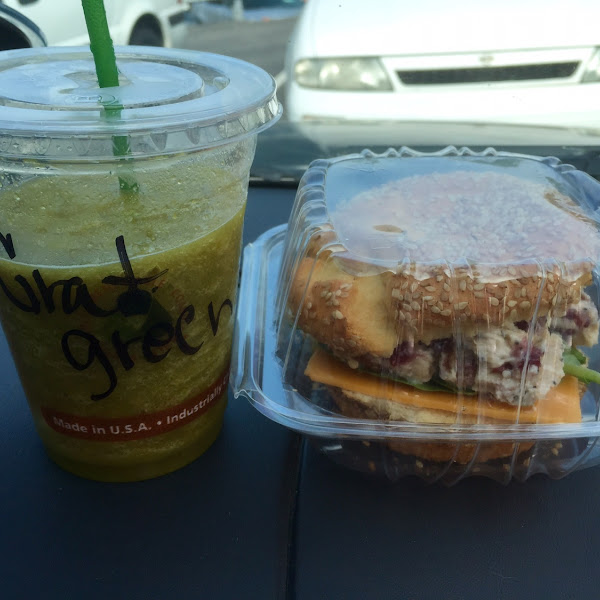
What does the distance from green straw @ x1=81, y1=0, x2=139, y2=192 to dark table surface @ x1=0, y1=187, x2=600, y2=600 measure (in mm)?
530

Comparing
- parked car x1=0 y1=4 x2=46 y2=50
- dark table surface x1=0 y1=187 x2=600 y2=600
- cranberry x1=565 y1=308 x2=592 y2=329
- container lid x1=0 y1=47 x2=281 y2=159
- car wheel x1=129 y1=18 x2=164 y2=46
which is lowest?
car wheel x1=129 y1=18 x2=164 y2=46

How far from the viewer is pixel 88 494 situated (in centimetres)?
111

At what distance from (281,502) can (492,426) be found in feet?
1.19

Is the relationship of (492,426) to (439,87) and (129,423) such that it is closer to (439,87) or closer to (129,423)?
(129,423)

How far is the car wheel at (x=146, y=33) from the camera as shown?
227 inches

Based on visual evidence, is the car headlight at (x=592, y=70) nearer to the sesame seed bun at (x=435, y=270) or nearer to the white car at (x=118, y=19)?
the sesame seed bun at (x=435, y=270)

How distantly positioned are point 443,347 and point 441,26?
5.79ft

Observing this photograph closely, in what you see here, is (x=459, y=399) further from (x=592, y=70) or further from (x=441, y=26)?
(x=441, y=26)

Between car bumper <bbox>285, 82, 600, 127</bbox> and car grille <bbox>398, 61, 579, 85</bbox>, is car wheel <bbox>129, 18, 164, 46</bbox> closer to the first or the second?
car bumper <bbox>285, 82, 600, 127</bbox>

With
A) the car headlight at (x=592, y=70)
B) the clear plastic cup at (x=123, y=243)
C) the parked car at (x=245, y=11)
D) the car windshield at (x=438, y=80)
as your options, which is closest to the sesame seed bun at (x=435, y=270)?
the clear plastic cup at (x=123, y=243)

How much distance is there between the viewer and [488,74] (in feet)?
7.94

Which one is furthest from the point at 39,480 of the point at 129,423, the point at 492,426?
the point at 492,426

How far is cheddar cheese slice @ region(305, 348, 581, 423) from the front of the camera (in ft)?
3.54

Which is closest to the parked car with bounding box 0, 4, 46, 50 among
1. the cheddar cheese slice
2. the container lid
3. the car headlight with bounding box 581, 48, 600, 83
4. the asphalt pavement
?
the container lid
